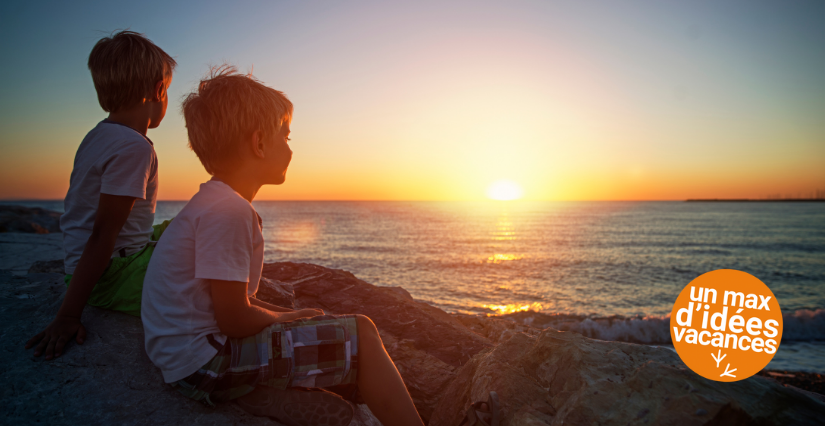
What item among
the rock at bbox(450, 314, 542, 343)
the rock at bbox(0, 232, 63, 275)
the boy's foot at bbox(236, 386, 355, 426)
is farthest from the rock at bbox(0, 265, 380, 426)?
the rock at bbox(0, 232, 63, 275)

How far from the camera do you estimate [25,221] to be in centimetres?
1435

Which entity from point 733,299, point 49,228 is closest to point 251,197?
point 733,299

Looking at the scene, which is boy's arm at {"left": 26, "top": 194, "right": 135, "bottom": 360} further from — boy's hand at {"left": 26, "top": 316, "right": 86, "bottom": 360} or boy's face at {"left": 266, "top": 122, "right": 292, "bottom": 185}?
boy's face at {"left": 266, "top": 122, "right": 292, "bottom": 185}

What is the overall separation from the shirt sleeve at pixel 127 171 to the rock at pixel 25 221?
14.1 m

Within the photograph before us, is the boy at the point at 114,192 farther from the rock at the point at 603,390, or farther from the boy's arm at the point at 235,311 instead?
the rock at the point at 603,390

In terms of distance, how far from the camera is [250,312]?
1.80m

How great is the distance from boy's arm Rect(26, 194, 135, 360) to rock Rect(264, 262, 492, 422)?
2.05m

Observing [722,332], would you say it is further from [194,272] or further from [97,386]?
[97,386]

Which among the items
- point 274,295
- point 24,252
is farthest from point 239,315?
point 24,252

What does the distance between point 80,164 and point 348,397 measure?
203 centimetres

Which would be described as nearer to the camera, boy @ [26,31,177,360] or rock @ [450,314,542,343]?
boy @ [26,31,177,360]

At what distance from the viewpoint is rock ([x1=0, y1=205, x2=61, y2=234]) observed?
45.0 ft

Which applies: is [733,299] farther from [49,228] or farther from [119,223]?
[49,228]

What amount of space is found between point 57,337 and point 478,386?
2422mm
